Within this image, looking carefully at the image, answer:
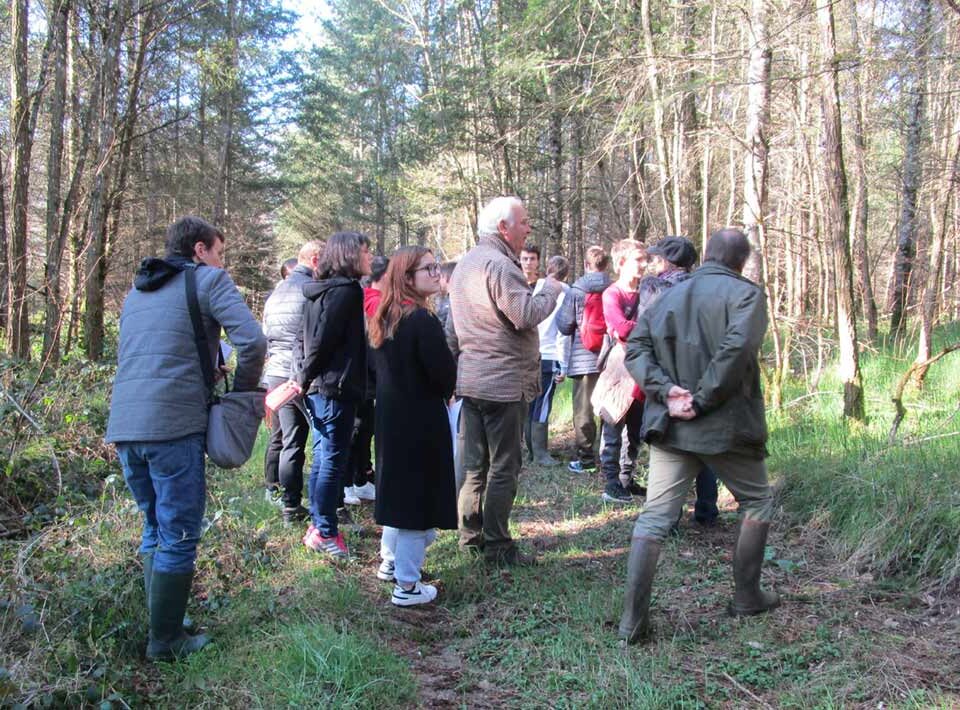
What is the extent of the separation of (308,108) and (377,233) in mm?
6703

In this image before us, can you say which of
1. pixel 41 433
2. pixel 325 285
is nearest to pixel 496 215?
pixel 325 285

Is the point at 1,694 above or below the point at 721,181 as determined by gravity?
below

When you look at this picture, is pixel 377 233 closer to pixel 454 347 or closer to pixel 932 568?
pixel 454 347

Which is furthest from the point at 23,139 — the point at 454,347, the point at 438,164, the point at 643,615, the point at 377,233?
the point at 377,233

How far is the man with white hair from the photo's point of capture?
4156mm

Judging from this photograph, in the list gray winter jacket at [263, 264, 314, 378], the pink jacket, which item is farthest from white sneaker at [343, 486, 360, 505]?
the pink jacket

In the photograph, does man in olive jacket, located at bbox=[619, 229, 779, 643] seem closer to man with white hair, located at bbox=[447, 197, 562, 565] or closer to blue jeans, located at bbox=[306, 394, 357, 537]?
man with white hair, located at bbox=[447, 197, 562, 565]

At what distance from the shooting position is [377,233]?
93.6 ft

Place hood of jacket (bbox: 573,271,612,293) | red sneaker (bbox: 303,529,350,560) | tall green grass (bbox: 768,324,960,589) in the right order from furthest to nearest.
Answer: hood of jacket (bbox: 573,271,612,293) < red sneaker (bbox: 303,529,350,560) < tall green grass (bbox: 768,324,960,589)

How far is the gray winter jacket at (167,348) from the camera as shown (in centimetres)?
311

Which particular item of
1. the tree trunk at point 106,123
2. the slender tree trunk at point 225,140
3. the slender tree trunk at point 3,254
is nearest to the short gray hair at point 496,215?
the tree trunk at point 106,123

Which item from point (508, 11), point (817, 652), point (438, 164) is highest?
point (508, 11)

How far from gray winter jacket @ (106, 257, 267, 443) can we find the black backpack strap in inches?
0.7

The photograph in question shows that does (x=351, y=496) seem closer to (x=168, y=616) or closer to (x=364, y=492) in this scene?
(x=364, y=492)
